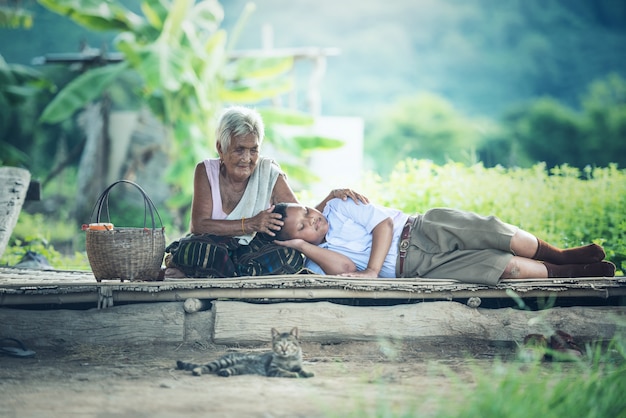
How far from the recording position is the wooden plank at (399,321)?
441 centimetres

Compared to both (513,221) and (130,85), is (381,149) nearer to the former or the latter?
(130,85)

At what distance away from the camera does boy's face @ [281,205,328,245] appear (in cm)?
456

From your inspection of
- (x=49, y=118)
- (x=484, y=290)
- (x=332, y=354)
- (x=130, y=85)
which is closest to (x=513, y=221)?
(x=484, y=290)

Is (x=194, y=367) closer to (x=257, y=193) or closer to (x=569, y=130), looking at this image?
(x=257, y=193)

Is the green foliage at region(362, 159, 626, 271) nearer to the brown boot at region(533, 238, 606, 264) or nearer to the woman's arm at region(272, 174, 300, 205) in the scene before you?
the brown boot at region(533, 238, 606, 264)

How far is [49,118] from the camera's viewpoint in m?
9.12

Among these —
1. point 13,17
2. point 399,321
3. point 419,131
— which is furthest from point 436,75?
point 399,321

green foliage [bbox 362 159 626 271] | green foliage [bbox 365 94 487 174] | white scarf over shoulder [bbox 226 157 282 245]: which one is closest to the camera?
white scarf over shoulder [bbox 226 157 282 245]

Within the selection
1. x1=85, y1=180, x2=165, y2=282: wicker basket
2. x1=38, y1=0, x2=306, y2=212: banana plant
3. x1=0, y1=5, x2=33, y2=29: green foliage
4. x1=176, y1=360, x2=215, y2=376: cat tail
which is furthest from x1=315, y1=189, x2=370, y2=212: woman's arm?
x1=0, y1=5, x2=33, y2=29: green foliage

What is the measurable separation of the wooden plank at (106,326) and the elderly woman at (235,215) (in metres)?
0.41

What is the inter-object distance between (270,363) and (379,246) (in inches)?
45.3

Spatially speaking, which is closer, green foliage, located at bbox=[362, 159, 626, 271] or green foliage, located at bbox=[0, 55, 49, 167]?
green foliage, located at bbox=[362, 159, 626, 271]

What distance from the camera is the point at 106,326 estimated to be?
4.43 meters

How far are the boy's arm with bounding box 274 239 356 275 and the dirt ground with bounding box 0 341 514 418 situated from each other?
19.5 inches
